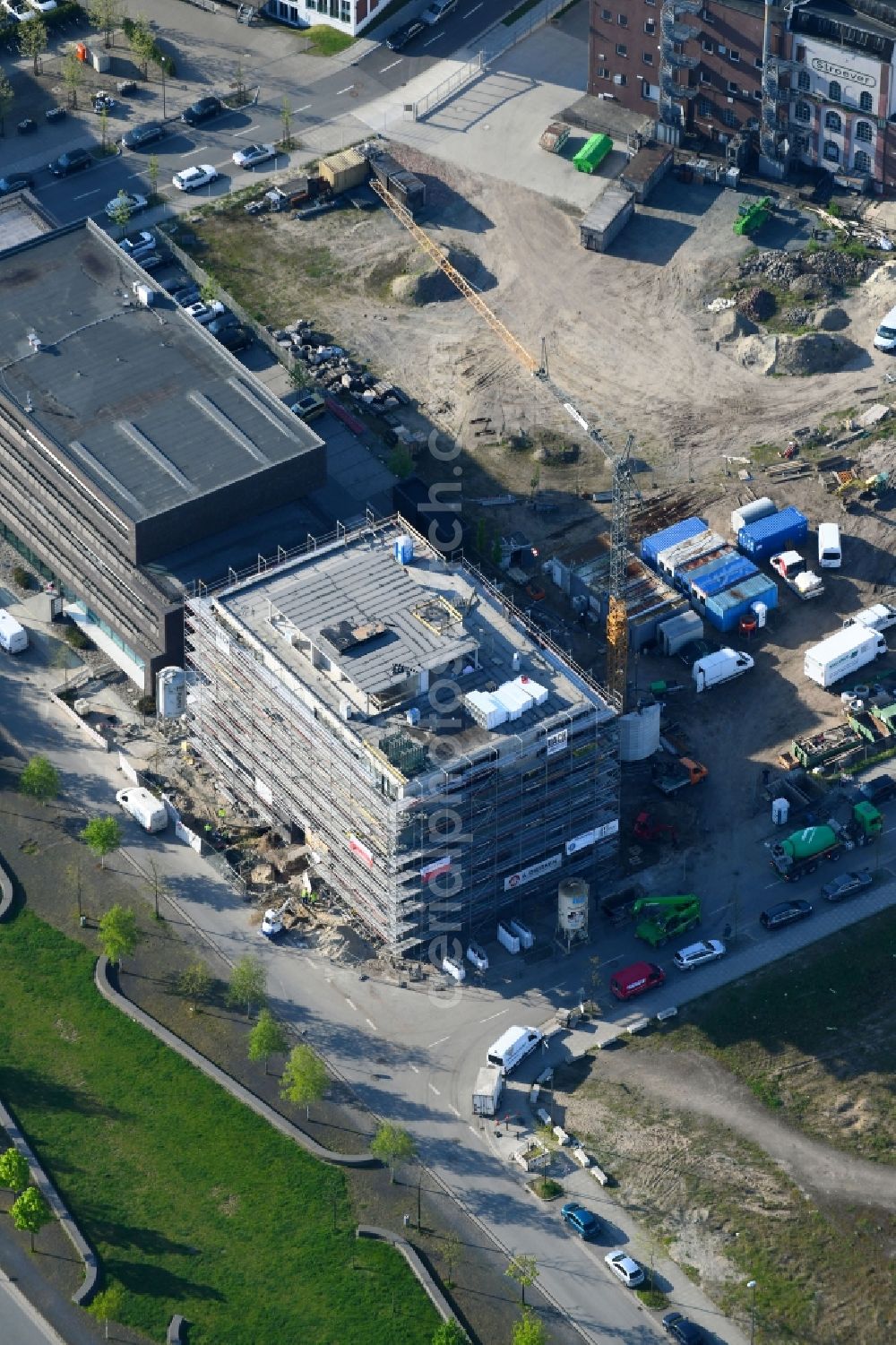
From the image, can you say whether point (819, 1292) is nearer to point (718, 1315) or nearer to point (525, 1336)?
point (718, 1315)

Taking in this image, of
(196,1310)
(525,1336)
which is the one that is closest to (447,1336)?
(525,1336)

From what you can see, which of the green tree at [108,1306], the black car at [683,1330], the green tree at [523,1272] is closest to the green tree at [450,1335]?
the green tree at [523,1272]

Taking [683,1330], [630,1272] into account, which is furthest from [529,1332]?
[683,1330]

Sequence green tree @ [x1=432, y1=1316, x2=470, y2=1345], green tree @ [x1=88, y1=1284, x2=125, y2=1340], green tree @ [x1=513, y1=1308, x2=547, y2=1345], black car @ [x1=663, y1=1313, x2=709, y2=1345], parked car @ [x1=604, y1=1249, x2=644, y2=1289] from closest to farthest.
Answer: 1. green tree @ [x1=432, y1=1316, x2=470, y2=1345]
2. green tree @ [x1=513, y1=1308, x2=547, y2=1345]
3. black car @ [x1=663, y1=1313, x2=709, y2=1345]
4. green tree @ [x1=88, y1=1284, x2=125, y2=1340]
5. parked car @ [x1=604, y1=1249, x2=644, y2=1289]

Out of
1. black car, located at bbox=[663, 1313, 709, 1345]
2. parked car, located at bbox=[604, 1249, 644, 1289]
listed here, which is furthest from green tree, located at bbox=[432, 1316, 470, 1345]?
black car, located at bbox=[663, 1313, 709, 1345]

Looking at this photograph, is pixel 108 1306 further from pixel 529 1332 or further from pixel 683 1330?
pixel 683 1330

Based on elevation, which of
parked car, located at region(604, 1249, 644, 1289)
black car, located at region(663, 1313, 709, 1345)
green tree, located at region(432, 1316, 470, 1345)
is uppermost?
green tree, located at region(432, 1316, 470, 1345)

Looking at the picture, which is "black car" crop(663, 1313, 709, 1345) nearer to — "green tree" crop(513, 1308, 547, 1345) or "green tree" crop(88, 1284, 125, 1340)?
"green tree" crop(513, 1308, 547, 1345)
